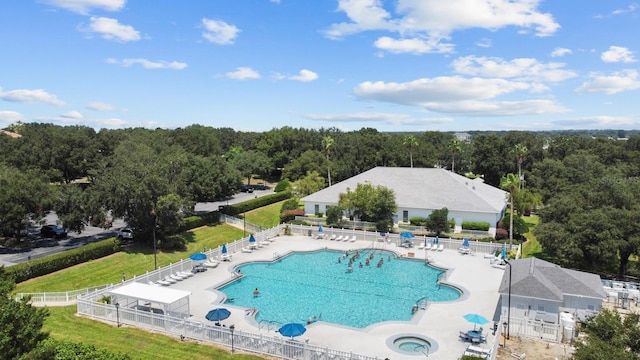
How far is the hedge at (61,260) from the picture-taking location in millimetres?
28734

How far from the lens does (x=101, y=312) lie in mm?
24875

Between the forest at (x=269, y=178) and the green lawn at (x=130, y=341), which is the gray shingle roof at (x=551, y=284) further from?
the green lawn at (x=130, y=341)

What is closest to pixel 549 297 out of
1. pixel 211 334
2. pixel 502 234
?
pixel 211 334

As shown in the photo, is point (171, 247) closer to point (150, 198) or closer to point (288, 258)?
point (150, 198)

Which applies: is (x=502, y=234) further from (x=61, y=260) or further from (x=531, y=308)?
(x=61, y=260)

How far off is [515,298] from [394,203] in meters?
24.0

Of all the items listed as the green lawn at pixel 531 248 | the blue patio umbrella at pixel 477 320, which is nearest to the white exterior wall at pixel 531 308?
the blue patio umbrella at pixel 477 320

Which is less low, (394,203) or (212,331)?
(394,203)

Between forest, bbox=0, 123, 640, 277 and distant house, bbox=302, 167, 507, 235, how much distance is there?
12.8 ft

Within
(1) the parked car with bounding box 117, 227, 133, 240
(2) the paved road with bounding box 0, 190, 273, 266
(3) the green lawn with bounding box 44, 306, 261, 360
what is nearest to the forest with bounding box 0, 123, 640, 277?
(1) the parked car with bounding box 117, 227, 133, 240

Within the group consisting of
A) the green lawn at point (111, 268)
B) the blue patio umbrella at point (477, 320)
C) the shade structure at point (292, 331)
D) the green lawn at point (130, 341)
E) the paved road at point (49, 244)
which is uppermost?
the paved road at point (49, 244)

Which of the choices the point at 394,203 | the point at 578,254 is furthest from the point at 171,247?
the point at 578,254

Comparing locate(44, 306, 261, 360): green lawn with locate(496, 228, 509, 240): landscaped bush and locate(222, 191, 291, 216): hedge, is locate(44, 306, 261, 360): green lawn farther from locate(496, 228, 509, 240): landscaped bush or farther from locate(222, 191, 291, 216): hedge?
locate(496, 228, 509, 240): landscaped bush

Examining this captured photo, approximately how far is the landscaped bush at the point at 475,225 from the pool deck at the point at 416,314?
7280 millimetres
